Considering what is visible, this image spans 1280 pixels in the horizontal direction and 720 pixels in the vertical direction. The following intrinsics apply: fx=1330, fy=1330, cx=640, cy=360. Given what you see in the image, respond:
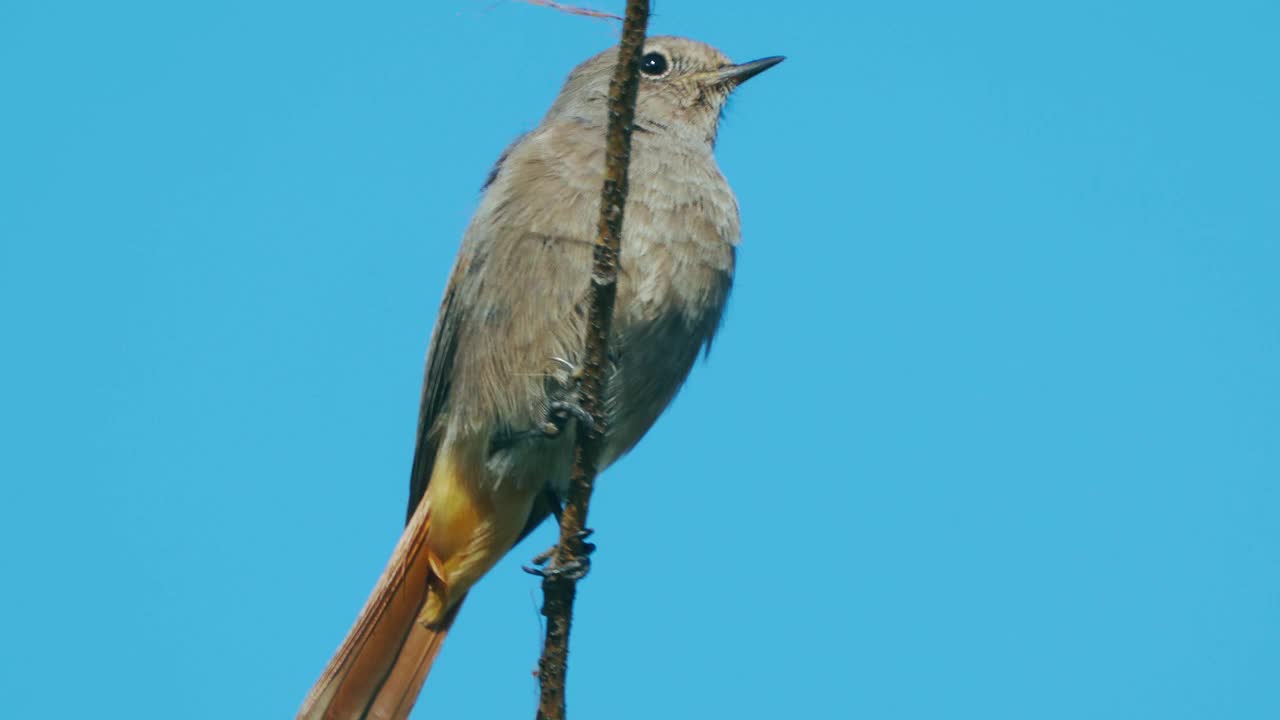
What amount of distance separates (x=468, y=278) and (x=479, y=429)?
25.4 inches

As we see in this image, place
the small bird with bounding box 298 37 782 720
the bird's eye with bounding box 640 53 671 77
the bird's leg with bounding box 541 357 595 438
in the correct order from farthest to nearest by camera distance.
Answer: the bird's eye with bounding box 640 53 671 77 → the small bird with bounding box 298 37 782 720 → the bird's leg with bounding box 541 357 595 438

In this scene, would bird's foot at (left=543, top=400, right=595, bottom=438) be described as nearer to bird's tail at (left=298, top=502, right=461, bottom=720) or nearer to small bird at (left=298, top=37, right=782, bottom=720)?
small bird at (left=298, top=37, right=782, bottom=720)

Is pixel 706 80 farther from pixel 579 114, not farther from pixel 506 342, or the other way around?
pixel 506 342

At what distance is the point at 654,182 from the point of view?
17.6 feet

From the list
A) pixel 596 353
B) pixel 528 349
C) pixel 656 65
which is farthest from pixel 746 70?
pixel 596 353

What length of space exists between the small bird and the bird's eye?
0.31 metres

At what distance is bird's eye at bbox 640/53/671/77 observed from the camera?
635 cm

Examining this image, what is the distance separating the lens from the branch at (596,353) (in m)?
3.25

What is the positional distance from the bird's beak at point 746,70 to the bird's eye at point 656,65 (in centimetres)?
26

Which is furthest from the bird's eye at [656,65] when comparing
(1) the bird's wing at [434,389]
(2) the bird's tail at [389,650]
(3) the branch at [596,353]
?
(3) the branch at [596,353]

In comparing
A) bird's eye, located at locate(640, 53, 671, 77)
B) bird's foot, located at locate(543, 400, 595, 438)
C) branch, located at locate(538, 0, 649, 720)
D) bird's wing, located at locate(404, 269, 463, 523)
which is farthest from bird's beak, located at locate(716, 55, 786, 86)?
branch, located at locate(538, 0, 649, 720)

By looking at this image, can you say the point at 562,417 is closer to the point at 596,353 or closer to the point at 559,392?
the point at 559,392

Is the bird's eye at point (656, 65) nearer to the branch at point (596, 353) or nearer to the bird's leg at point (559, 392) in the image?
the bird's leg at point (559, 392)

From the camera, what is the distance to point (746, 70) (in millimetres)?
6414
